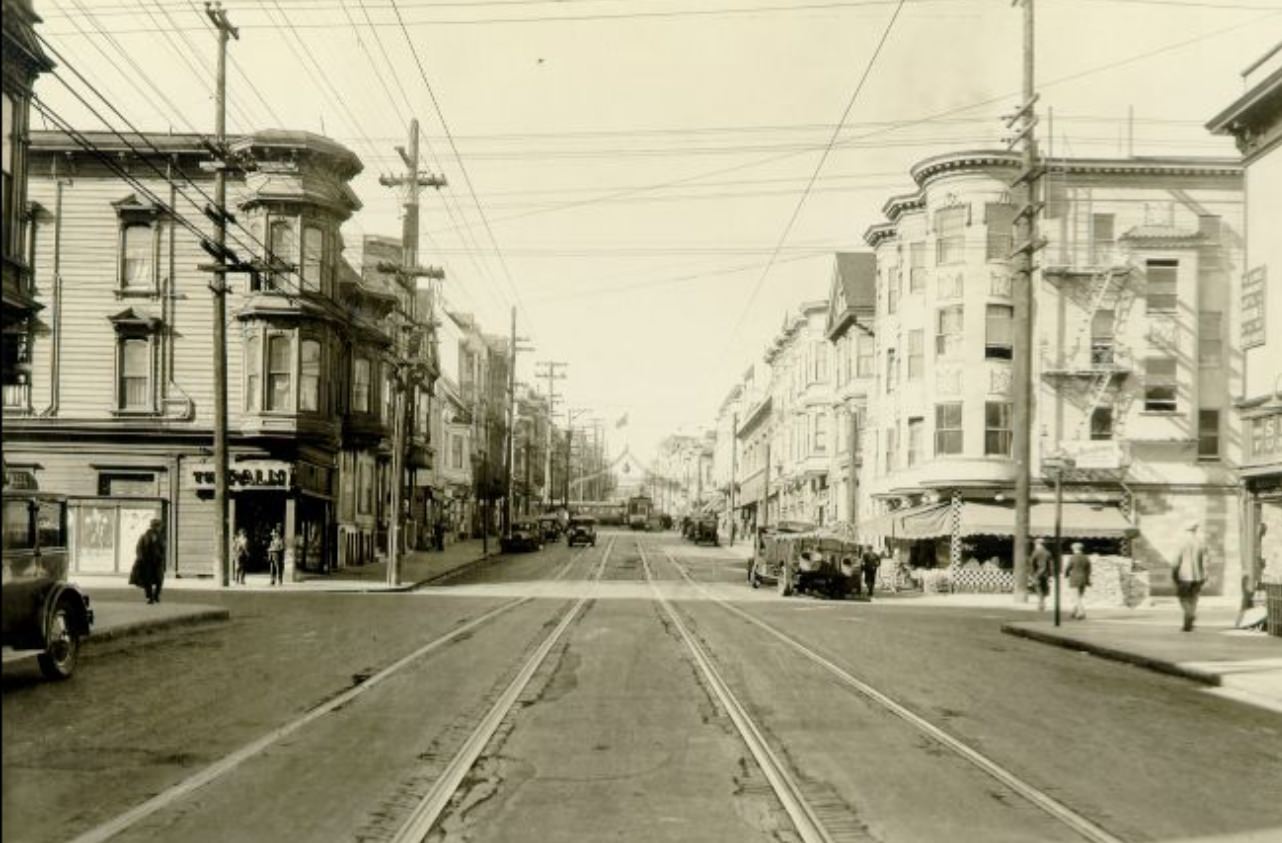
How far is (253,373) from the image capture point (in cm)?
3862

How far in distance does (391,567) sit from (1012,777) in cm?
2945

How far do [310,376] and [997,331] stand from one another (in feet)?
71.0

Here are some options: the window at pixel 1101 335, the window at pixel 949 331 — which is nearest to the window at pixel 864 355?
the window at pixel 949 331

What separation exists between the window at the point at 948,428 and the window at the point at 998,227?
497cm

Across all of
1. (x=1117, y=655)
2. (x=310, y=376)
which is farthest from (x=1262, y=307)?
(x=310, y=376)

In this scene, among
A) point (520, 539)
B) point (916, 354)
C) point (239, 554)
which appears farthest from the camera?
point (520, 539)

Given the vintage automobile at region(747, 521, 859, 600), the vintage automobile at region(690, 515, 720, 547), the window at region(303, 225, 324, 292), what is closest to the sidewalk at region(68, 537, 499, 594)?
the window at region(303, 225, 324, 292)

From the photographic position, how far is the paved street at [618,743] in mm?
7633

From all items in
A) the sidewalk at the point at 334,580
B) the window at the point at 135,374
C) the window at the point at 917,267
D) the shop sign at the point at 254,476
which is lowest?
the sidewalk at the point at 334,580

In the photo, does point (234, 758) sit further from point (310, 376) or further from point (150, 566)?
point (310, 376)

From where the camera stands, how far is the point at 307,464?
1575 inches

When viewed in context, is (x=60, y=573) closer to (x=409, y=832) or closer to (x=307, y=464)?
(x=409, y=832)

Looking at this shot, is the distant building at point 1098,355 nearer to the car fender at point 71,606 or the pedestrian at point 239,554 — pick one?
the pedestrian at point 239,554

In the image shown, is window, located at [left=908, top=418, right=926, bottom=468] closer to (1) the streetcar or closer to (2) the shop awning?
(2) the shop awning
